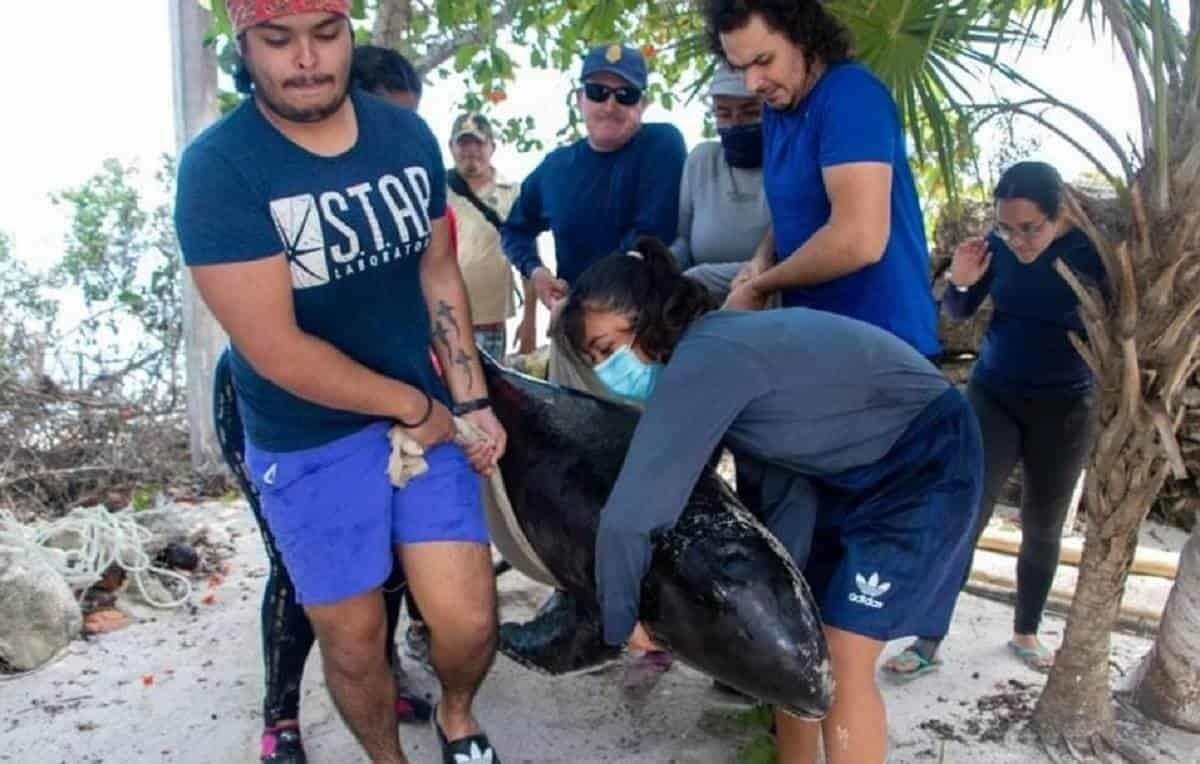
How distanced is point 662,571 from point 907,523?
483mm

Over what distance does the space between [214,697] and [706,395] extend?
1.97 metres

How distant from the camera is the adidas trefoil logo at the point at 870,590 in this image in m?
1.93

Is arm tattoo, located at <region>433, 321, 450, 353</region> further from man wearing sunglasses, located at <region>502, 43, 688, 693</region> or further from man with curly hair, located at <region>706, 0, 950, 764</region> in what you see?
man wearing sunglasses, located at <region>502, 43, 688, 693</region>

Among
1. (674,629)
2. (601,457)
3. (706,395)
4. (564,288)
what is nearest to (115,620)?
(564,288)

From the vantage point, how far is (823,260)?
7.14 ft

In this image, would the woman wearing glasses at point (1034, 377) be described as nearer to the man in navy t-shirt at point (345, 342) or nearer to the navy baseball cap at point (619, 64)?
the navy baseball cap at point (619, 64)

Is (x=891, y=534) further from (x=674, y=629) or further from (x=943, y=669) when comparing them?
Answer: (x=943, y=669)

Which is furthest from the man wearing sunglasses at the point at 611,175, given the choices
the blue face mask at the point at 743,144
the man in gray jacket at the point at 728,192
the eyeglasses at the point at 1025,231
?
the eyeglasses at the point at 1025,231

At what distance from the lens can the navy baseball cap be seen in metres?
3.12

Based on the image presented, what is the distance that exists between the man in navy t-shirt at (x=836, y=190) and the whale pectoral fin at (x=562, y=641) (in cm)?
81

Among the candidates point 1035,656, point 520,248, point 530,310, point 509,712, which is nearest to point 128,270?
point 530,310

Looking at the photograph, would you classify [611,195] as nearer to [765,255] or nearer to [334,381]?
[765,255]

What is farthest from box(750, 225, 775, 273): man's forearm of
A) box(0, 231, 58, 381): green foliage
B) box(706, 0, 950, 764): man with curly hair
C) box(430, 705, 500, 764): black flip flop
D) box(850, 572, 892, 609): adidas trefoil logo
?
box(0, 231, 58, 381): green foliage

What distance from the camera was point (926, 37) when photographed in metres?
2.74
